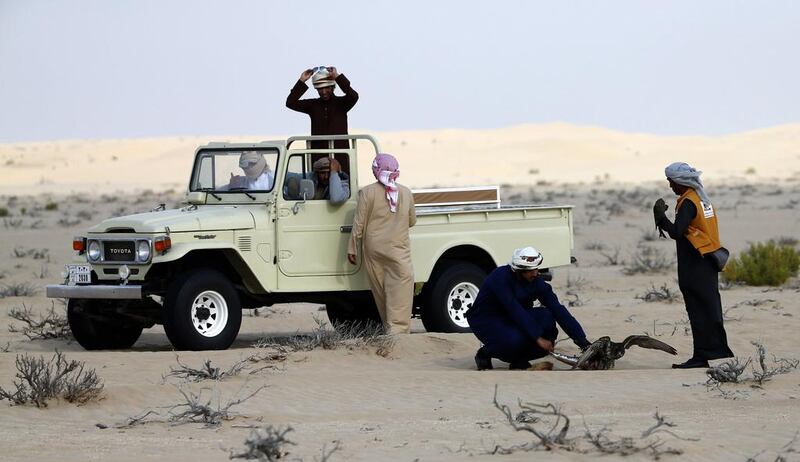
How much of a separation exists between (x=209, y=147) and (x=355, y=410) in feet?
14.0

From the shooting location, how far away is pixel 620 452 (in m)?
7.71

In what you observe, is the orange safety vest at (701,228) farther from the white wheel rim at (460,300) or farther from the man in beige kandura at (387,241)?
the white wheel rim at (460,300)

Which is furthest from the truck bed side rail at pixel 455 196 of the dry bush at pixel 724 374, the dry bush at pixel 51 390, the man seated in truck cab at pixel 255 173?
the dry bush at pixel 51 390

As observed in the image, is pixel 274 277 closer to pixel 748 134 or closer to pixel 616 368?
pixel 616 368

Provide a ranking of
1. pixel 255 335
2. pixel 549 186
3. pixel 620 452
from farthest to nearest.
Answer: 1. pixel 549 186
2. pixel 255 335
3. pixel 620 452

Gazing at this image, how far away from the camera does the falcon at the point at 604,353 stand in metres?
10.8

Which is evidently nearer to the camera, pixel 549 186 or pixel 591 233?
pixel 591 233

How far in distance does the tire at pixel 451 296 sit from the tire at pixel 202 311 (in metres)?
1.92

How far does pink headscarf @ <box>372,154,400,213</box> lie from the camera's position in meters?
12.4

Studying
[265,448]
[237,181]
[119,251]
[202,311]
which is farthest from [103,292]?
[265,448]

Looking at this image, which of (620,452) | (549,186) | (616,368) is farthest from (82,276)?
(549,186)

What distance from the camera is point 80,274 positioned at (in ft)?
39.7

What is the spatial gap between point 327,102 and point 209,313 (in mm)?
2388

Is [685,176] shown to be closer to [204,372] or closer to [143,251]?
[204,372]
